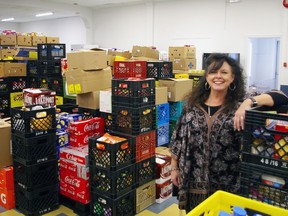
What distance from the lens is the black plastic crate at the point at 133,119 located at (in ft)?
10.4

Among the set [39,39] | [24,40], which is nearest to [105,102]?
[39,39]

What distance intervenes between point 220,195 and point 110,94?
2533 mm

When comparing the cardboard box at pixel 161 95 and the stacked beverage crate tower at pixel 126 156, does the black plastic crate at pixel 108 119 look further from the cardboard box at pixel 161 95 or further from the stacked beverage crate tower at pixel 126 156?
the cardboard box at pixel 161 95

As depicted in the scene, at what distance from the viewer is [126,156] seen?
303 cm

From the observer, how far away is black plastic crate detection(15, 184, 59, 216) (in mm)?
3119

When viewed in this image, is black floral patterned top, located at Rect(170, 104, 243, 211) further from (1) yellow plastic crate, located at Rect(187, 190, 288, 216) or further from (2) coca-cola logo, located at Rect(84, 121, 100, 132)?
(2) coca-cola logo, located at Rect(84, 121, 100, 132)

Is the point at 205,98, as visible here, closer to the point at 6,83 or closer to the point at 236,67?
the point at 236,67

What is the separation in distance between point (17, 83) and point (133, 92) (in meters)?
3.87

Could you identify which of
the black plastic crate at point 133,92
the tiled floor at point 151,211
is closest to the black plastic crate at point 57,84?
the black plastic crate at point 133,92

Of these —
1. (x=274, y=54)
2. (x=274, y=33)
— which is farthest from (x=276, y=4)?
(x=274, y=54)

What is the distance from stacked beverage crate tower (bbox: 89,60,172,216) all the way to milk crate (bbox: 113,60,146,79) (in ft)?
4.02

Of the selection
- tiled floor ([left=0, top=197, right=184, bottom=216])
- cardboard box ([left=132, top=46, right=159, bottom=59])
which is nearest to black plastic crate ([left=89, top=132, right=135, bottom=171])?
tiled floor ([left=0, top=197, right=184, bottom=216])

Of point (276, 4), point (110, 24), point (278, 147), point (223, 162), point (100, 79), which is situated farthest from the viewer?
point (110, 24)

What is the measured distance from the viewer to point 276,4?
26.0ft
